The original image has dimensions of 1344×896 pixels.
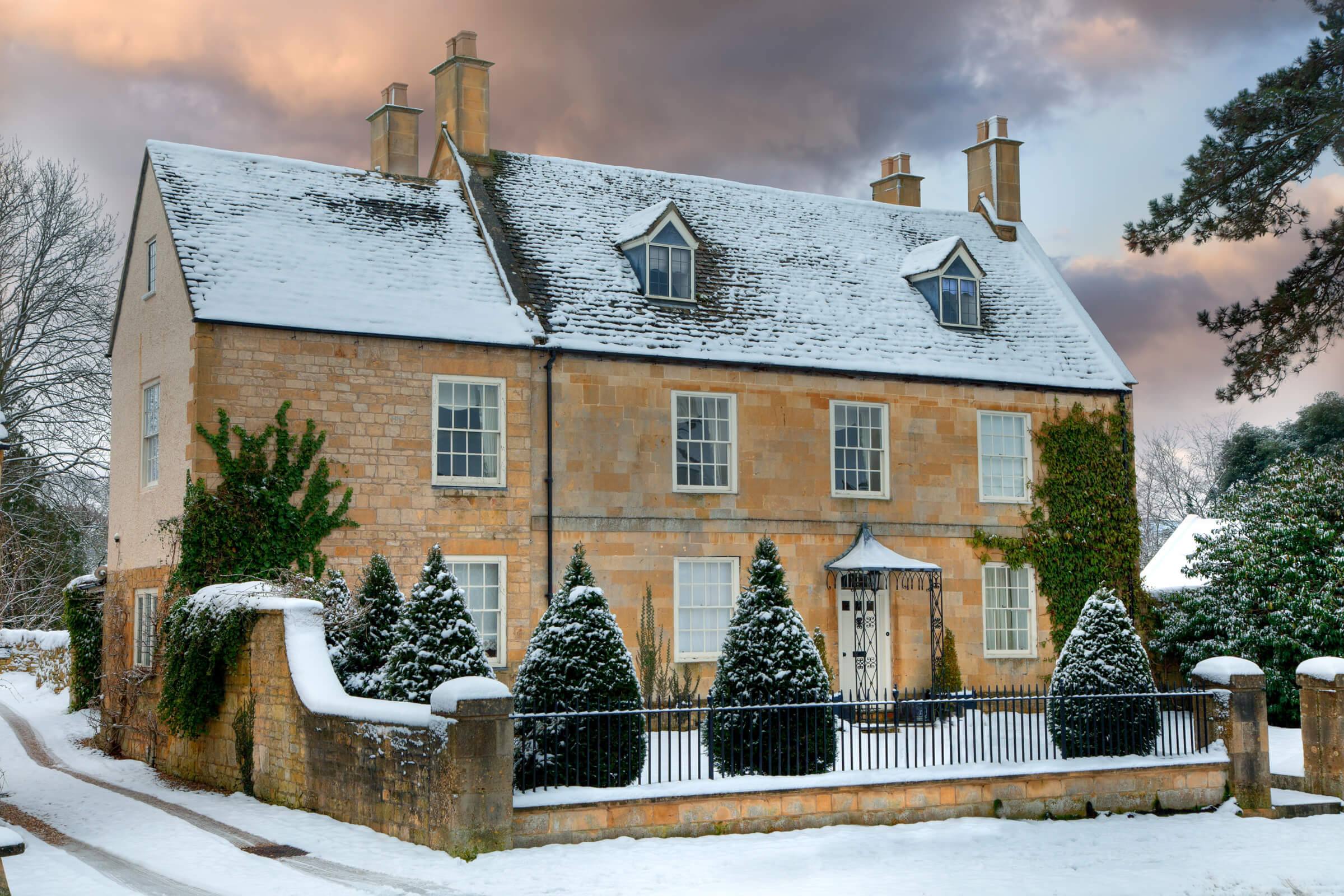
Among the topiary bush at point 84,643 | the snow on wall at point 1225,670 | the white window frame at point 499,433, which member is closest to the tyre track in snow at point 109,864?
the white window frame at point 499,433

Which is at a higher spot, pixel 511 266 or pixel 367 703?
pixel 511 266

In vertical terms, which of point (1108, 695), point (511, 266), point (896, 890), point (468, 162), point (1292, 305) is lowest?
point (896, 890)

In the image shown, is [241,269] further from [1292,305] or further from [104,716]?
[1292,305]

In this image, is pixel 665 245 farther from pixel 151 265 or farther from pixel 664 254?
pixel 151 265

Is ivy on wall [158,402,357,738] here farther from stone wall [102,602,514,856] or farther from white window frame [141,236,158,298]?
white window frame [141,236,158,298]

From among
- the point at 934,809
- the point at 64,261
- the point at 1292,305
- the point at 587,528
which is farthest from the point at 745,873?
the point at 64,261

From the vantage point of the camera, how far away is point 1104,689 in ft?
58.5

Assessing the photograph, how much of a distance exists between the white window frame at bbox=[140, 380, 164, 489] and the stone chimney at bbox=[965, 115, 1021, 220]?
1870 cm

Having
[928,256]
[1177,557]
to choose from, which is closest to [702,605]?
[928,256]

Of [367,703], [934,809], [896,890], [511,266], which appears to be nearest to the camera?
[896,890]

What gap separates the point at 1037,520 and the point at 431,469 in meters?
11.8

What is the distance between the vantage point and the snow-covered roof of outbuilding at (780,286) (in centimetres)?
2341

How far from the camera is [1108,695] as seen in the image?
670 inches

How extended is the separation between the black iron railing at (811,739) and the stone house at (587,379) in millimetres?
4839
